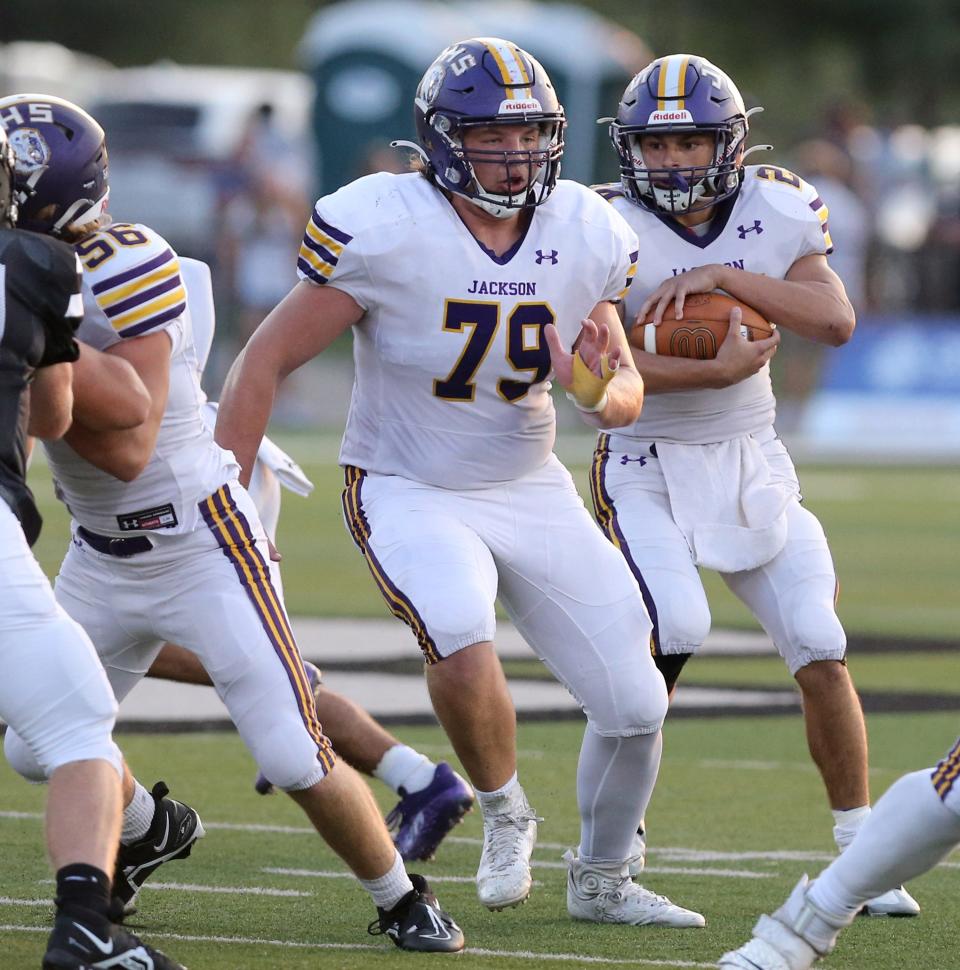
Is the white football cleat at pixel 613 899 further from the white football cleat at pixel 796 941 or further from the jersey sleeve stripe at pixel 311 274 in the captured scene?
the jersey sleeve stripe at pixel 311 274

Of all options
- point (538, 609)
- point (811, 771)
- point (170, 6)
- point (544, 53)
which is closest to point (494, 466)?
point (538, 609)

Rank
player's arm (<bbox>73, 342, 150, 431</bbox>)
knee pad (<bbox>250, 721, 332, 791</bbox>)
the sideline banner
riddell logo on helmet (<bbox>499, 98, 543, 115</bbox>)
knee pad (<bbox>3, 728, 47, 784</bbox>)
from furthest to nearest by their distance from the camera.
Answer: the sideline banner, riddell logo on helmet (<bbox>499, 98, 543, 115</bbox>), knee pad (<bbox>3, 728, 47, 784</bbox>), knee pad (<bbox>250, 721, 332, 791</bbox>), player's arm (<bbox>73, 342, 150, 431</bbox>)

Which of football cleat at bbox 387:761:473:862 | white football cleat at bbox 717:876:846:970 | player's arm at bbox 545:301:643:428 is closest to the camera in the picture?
white football cleat at bbox 717:876:846:970

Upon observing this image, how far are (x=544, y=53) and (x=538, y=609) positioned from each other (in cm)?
2024

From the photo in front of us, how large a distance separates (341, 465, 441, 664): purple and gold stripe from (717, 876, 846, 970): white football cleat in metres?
1.13

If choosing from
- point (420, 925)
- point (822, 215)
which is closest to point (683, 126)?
point (822, 215)

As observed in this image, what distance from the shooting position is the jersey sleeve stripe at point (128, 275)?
437 centimetres

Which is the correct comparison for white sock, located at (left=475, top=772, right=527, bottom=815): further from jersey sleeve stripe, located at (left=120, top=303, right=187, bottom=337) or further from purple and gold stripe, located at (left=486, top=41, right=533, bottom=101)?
purple and gold stripe, located at (left=486, top=41, right=533, bottom=101)

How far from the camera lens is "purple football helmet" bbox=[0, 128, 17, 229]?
4117 millimetres

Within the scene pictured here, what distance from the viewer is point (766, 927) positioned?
4.07m

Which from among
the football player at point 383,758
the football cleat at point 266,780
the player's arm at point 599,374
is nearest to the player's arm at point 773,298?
the player's arm at point 599,374

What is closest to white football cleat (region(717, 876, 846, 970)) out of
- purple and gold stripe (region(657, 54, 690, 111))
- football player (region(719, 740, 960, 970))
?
football player (region(719, 740, 960, 970))

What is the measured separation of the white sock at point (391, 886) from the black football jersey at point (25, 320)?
1.16m

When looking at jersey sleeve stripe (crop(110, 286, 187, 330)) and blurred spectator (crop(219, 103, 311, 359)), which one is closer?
jersey sleeve stripe (crop(110, 286, 187, 330))
